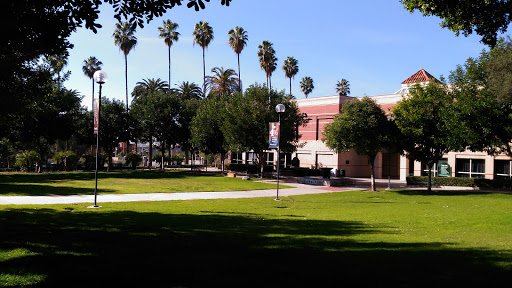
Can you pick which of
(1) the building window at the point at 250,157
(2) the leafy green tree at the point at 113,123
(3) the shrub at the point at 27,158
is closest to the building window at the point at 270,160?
(1) the building window at the point at 250,157

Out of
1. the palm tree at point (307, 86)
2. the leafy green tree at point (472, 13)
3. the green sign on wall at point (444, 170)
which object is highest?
the palm tree at point (307, 86)

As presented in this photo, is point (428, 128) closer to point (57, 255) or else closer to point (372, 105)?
point (372, 105)

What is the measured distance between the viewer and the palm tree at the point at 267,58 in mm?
66375

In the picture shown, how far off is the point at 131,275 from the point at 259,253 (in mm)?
2495

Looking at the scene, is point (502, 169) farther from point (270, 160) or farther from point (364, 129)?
point (270, 160)

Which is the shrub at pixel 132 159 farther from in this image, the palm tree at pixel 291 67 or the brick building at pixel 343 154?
the palm tree at pixel 291 67

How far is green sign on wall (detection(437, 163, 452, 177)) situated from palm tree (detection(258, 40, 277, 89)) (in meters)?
37.9

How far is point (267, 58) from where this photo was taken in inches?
2630

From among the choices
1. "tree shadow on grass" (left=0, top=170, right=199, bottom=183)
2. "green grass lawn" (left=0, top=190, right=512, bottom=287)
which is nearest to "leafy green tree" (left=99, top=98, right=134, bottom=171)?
"tree shadow on grass" (left=0, top=170, right=199, bottom=183)

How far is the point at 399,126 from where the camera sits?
87.6 feet

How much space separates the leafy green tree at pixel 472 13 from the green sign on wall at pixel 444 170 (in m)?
27.0

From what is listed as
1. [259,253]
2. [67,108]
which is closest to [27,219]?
[259,253]

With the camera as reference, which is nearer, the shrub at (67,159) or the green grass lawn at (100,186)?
the green grass lawn at (100,186)

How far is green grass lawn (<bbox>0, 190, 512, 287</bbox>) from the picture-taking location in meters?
5.79
